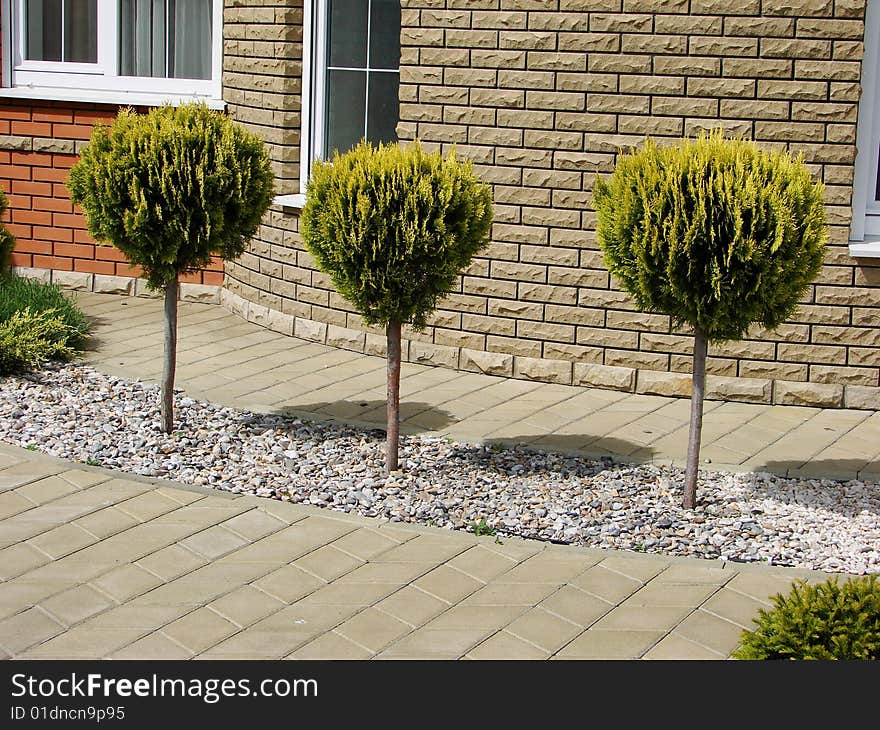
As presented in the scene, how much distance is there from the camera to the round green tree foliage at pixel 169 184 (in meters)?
7.21

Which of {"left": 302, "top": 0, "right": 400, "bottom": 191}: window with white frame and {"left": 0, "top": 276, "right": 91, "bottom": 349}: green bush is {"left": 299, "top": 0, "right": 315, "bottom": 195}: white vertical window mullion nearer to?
{"left": 302, "top": 0, "right": 400, "bottom": 191}: window with white frame

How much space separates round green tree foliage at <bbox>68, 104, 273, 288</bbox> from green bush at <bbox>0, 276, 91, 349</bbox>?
214 centimetres

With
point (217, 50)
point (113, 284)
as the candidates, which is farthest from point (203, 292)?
point (217, 50)

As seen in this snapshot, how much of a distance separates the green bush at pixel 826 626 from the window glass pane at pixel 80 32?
9020mm

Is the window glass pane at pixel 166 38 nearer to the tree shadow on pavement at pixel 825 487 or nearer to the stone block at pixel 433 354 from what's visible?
the stone block at pixel 433 354

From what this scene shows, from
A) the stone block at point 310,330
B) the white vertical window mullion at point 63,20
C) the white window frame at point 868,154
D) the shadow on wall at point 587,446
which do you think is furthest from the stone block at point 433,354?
the white vertical window mullion at point 63,20

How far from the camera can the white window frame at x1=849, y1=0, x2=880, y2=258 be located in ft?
26.9

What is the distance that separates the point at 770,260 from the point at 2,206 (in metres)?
7.25

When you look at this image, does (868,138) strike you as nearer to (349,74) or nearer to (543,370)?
(543,370)

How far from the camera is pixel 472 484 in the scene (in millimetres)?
6867

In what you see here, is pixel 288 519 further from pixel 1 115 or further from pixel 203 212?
pixel 1 115

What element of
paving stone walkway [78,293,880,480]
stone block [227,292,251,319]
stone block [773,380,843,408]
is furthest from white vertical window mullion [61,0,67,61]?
stone block [773,380,843,408]

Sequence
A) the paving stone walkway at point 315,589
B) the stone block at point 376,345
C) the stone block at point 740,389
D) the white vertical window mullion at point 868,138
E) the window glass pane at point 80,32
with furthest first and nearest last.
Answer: the window glass pane at point 80,32
the stone block at point 376,345
the stone block at point 740,389
the white vertical window mullion at point 868,138
the paving stone walkway at point 315,589

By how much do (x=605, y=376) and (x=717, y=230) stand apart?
9.25ft
